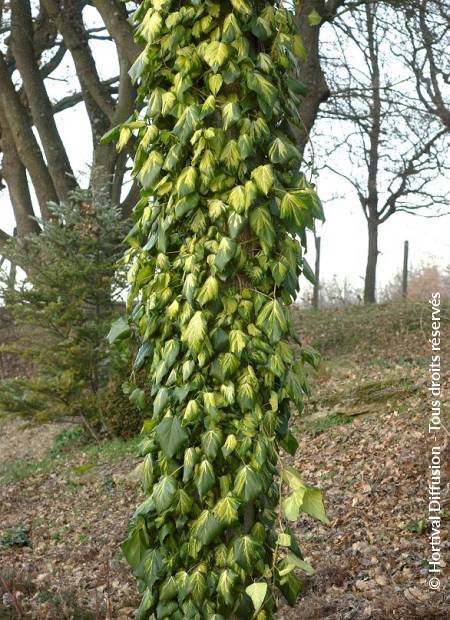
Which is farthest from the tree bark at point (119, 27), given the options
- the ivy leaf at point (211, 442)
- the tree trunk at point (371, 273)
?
the tree trunk at point (371, 273)

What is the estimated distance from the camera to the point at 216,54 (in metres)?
3.18

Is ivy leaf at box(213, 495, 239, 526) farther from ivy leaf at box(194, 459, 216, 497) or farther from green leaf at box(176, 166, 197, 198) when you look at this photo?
green leaf at box(176, 166, 197, 198)

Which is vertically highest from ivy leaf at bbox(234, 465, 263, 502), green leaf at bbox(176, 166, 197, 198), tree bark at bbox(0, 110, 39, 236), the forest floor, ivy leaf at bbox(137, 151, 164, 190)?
tree bark at bbox(0, 110, 39, 236)

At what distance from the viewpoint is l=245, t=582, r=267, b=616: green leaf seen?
302cm

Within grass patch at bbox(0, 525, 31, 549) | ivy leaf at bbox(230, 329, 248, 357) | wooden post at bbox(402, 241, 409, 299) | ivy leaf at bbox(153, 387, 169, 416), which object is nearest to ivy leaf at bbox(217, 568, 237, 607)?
ivy leaf at bbox(153, 387, 169, 416)

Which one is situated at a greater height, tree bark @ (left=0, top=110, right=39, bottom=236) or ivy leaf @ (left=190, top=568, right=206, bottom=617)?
tree bark @ (left=0, top=110, right=39, bottom=236)

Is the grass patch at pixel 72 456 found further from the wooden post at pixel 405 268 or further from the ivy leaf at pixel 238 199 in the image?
the wooden post at pixel 405 268

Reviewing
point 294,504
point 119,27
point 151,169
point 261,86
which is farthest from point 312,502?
point 119,27

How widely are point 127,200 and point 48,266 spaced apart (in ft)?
7.96

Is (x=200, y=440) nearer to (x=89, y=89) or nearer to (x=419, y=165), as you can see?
(x=89, y=89)

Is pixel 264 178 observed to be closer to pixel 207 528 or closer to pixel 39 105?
pixel 207 528

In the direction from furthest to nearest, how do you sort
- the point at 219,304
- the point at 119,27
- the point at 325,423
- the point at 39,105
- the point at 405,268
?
the point at 405,268, the point at 39,105, the point at 119,27, the point at 325,423, the point at 219,304

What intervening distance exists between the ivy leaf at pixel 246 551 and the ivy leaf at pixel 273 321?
2.77ft

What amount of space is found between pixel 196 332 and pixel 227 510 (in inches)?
29.2
